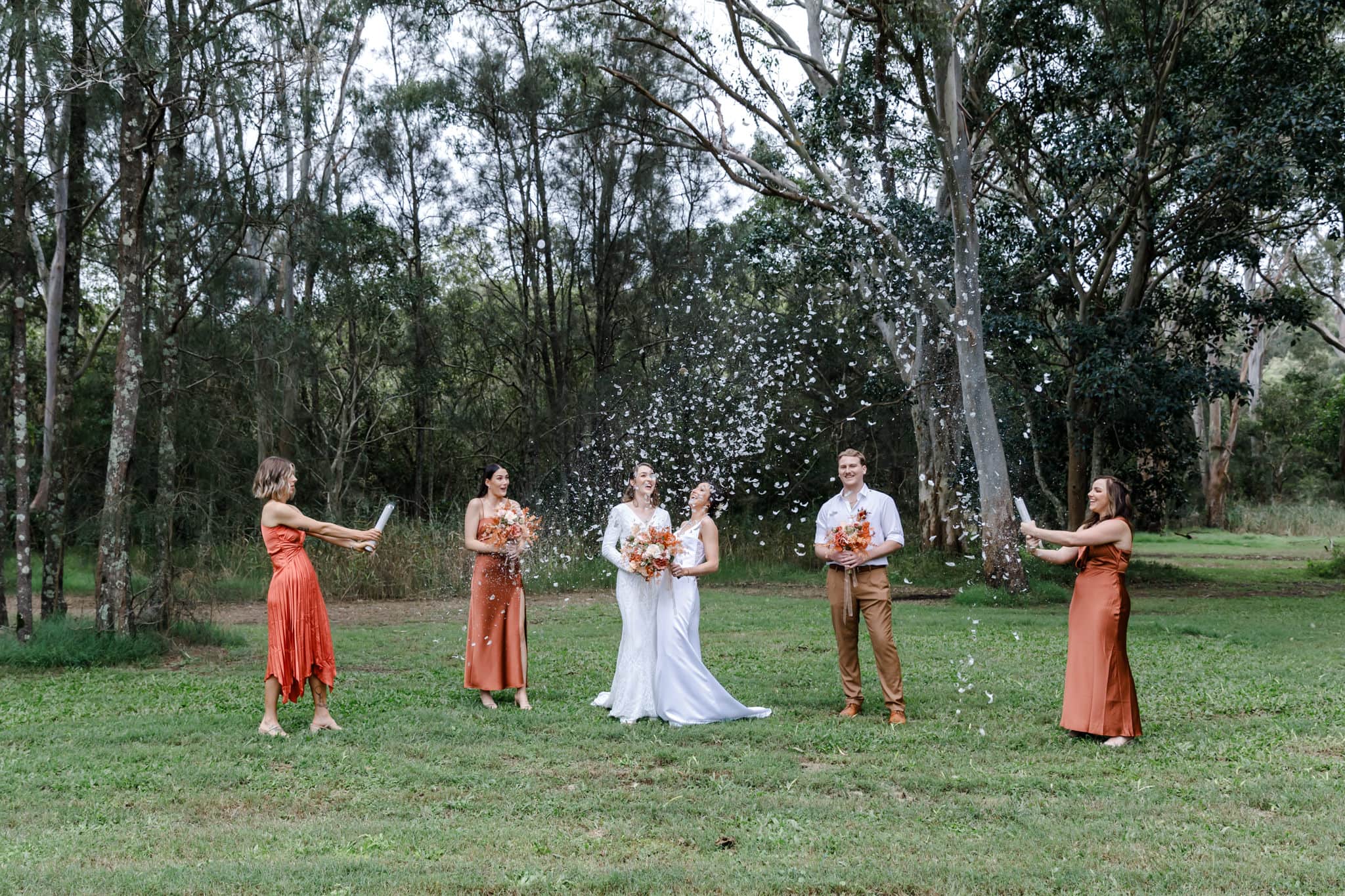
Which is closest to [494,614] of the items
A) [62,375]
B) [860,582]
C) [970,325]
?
[860,582]

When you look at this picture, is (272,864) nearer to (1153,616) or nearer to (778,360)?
(1153,616)

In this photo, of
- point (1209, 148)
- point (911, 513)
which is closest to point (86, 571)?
point (911, 513)

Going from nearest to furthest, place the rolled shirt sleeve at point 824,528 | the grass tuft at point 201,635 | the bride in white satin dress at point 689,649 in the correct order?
1. the bride in white satin dress at point 689,649
2. the rolled shirt sleeve at point 824,528
3. the grass tuft at point 201,635

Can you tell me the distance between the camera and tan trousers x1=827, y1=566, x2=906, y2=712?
749cm

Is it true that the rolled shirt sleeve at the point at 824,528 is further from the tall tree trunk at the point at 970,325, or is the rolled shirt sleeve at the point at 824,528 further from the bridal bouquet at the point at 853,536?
the tall tree trunk at the point at 970,325

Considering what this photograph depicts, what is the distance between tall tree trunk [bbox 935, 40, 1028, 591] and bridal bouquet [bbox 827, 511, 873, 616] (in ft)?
27.8

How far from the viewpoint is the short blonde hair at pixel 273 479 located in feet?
23.1

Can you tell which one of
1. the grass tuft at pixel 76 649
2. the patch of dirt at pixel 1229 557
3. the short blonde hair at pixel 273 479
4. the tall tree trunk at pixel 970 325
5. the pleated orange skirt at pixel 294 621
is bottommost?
the patch of dirt at pixel 1229 557

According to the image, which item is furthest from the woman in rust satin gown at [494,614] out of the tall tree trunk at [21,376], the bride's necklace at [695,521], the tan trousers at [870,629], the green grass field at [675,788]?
the tall tree trunk at [21,376]

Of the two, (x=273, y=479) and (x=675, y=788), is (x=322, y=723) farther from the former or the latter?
(x=675, y=788)

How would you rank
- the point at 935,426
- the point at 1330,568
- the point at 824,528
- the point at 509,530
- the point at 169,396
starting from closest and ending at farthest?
the point at 824,528
the point at 509,530
the point at 169,396
the point at 935,426
the point at 1330,568

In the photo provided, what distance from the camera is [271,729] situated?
700cm

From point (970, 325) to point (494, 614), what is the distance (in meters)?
9.76

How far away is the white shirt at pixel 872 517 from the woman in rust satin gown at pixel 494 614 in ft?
7.68
